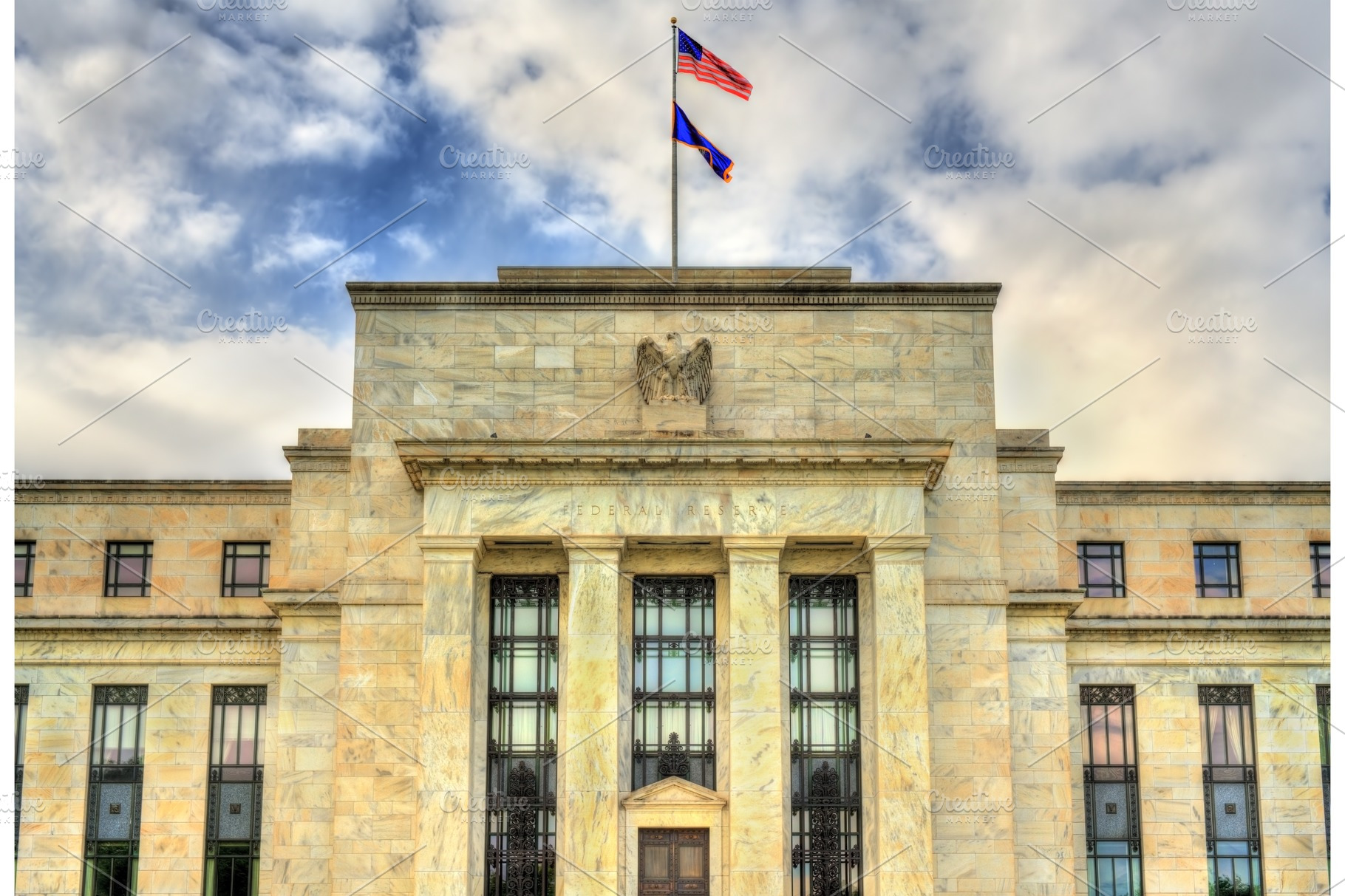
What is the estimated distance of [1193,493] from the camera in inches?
1666

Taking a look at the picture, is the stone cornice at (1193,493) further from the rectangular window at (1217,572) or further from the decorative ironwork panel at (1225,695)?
the decorative ironwork panel at (1225,695)

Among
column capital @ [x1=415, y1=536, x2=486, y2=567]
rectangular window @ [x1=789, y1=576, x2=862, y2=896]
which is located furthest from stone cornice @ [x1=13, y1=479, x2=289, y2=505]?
rectangular window @ [x1=789, y1=576, x2=862, y2=896]

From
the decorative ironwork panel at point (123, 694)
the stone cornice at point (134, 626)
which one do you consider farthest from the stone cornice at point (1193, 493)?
the decorative ironwork panel at point (123, 694)

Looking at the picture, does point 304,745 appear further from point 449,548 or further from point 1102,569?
point 1102,569

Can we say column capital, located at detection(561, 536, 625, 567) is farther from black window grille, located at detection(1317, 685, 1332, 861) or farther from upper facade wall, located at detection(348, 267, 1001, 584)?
black window grille, located at detection(1317, 685, 1332, 861)

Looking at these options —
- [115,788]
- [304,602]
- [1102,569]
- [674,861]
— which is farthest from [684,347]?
[115,788]

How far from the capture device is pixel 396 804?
120ft

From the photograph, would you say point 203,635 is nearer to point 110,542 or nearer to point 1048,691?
point 110,542

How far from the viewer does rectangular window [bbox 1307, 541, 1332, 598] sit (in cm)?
4231

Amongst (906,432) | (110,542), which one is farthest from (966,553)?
(110,542)

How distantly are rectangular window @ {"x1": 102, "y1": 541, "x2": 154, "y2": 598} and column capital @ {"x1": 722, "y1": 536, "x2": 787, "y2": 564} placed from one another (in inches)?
669

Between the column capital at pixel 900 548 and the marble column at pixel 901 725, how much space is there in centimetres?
2

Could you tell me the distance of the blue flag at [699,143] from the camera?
130 ft

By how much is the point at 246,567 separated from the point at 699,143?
17.1 metres
